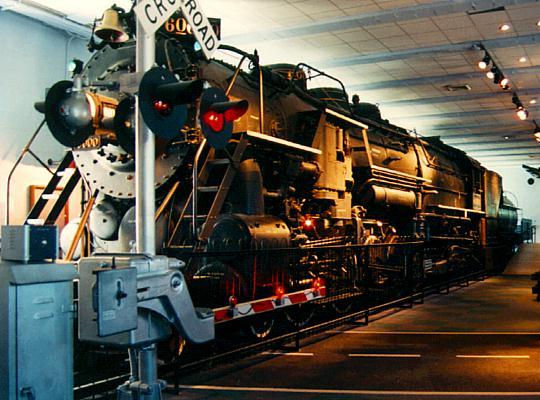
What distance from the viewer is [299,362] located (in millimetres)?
6938

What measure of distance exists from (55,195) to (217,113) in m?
3.62

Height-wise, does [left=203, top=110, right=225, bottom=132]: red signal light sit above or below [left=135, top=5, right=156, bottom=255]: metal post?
above

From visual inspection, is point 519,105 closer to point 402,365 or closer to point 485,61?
point 485,61

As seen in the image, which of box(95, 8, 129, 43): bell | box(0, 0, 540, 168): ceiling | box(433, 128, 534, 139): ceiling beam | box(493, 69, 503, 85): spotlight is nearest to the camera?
box(95, 8, 129, 43): bell

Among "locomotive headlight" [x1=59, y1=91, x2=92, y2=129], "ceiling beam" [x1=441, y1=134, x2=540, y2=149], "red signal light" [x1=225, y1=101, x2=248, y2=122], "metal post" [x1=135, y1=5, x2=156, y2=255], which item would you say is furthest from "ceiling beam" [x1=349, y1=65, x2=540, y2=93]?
"metal post" [x1=135, y1=5, x2=156, y2=255]

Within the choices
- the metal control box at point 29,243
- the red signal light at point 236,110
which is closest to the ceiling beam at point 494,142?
the red signal light at point 236,110

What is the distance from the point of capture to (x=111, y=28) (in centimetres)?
734

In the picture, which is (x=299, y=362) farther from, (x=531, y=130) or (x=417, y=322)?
(x=531, y=130)

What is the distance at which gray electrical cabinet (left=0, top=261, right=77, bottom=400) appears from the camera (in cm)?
313

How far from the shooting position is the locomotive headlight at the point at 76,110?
4781mm

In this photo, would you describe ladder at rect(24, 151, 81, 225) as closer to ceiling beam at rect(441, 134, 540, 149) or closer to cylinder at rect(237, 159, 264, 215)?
cylinder at rect(237, 159, 264, 215)

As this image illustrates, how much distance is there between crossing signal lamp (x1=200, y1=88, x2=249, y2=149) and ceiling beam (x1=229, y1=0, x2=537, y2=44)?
9062 mm

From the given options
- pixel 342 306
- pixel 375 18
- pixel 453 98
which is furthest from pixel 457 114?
pixel 342 306

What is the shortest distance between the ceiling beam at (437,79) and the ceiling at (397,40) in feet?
0.10
